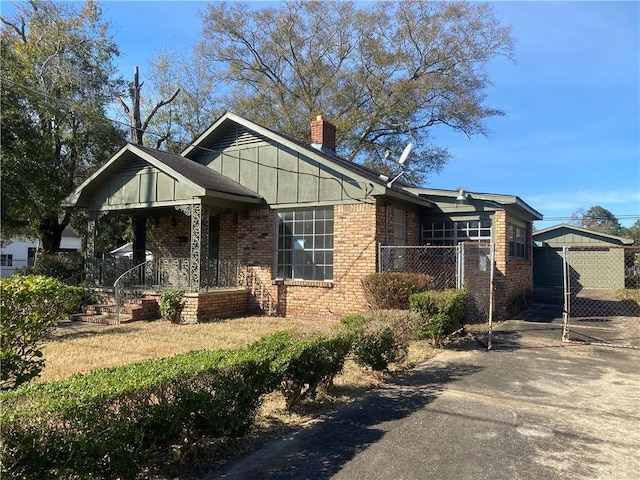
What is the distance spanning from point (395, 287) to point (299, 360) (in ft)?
18.5

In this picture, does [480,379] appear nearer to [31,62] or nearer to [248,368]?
[248,368]

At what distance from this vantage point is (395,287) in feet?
33.4

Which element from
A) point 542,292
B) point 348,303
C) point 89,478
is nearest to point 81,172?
point 348,303

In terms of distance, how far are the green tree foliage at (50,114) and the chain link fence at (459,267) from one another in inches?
386

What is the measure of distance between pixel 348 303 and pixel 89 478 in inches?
362

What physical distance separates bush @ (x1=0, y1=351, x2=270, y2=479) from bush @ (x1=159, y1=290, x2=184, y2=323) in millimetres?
7695

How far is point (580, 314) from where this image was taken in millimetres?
14539

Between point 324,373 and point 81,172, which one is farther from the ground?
point 81,172

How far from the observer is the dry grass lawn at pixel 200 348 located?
4.03 meters

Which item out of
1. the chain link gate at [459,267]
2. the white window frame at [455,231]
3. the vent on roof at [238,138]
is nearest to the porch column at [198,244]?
the vent on roof at [238,138]

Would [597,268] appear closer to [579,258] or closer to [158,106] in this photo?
[579,258]

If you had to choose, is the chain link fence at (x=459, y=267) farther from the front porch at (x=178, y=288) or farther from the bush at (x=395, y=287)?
the front porch at (x=178, y=288)

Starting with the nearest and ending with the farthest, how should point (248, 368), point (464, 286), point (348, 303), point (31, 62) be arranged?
point (248, 368)
point (464, 286)
point (348, 303)
point (31, 62)

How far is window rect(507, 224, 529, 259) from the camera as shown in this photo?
1393cm
